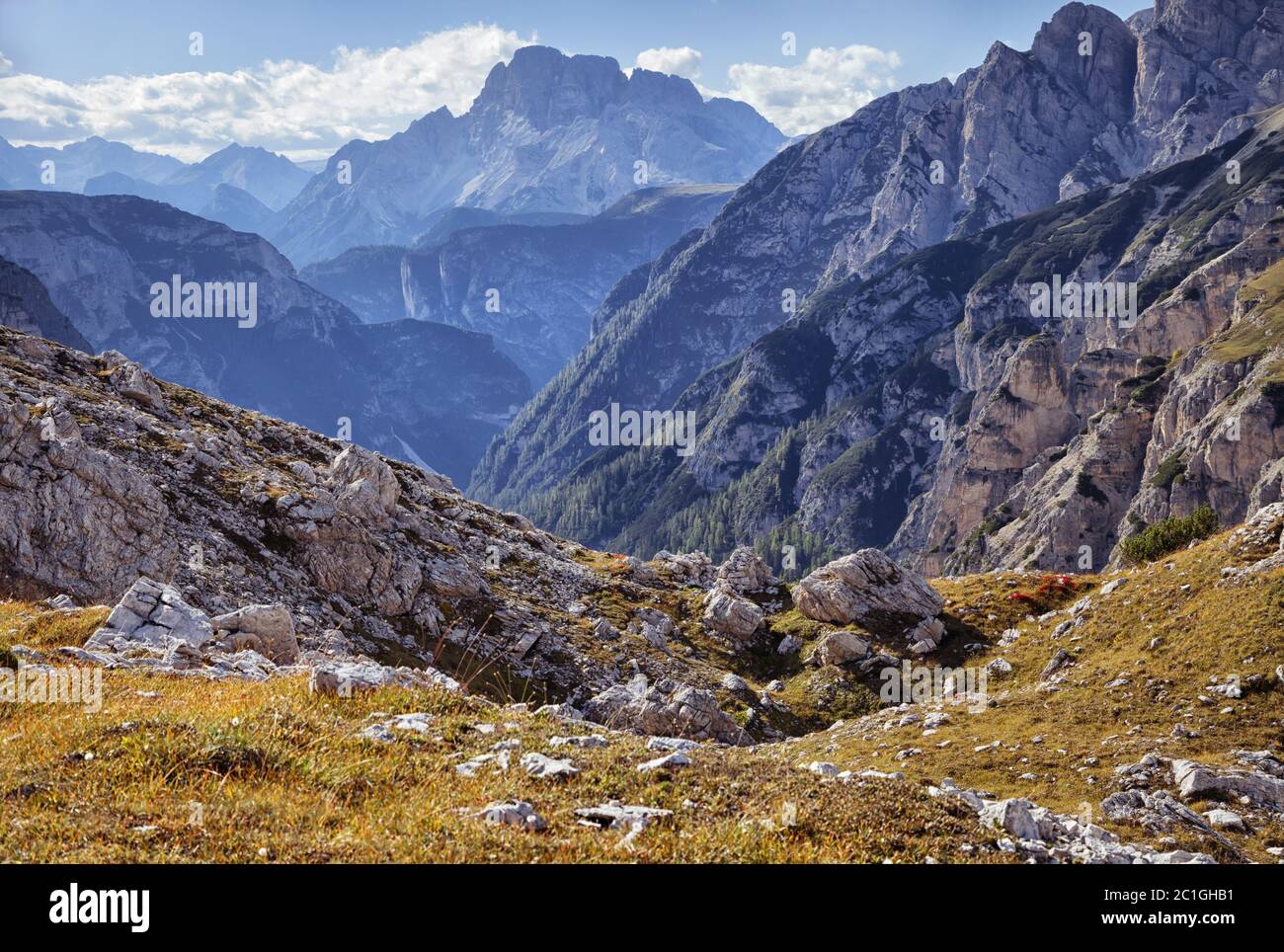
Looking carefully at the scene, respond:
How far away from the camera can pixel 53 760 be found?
1072cm

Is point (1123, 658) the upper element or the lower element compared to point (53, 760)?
lower

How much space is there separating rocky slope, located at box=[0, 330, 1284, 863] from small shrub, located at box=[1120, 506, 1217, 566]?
9.99 metres

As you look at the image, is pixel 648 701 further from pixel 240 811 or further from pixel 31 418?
pixel 31 418

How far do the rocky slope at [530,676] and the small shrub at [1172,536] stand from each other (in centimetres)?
999

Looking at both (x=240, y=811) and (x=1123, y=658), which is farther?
(x=1123, y=658)

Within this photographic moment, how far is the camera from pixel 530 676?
119ft

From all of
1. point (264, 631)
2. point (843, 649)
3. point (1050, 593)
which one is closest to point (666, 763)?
point (264, 631)

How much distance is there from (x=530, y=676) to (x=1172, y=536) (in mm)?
41875

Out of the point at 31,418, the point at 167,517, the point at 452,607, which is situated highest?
the point at 31,418

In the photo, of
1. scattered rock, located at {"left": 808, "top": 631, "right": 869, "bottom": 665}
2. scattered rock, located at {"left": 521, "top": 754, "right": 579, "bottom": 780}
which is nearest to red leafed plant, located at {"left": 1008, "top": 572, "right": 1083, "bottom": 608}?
scattered rock, located at {"left": 808, "top": 631, "right": 869, "bottom": 665}

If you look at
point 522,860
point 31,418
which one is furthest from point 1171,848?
point 31,418
